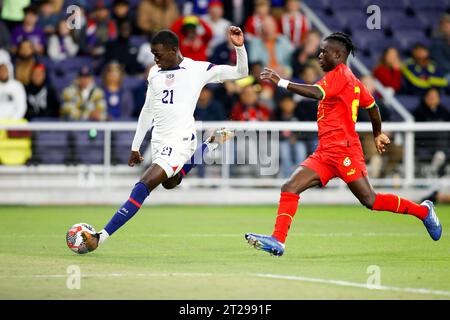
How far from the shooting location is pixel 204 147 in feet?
42.1

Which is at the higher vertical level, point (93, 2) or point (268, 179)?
point (93, 2)

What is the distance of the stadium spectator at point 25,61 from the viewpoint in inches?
839

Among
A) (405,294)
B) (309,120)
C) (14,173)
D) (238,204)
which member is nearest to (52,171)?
(14,173)

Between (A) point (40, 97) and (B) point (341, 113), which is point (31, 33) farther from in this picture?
(B) point (341, 113)

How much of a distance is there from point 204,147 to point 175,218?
4.65 metres

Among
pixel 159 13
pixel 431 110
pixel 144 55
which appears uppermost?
pixel 159 13

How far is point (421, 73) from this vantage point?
75.3 feet

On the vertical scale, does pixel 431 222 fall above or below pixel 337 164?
below

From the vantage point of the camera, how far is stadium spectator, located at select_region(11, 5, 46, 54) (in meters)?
22.6

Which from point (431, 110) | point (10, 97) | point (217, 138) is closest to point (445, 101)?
point (431, 110)

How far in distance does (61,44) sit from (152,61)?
83.1 inches

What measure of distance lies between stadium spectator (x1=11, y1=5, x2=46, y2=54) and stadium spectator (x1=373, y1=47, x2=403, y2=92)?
270 inches

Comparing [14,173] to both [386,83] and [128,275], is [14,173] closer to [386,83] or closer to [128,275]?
[386,83]

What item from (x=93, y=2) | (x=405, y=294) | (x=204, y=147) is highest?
(x=93, y=2)
